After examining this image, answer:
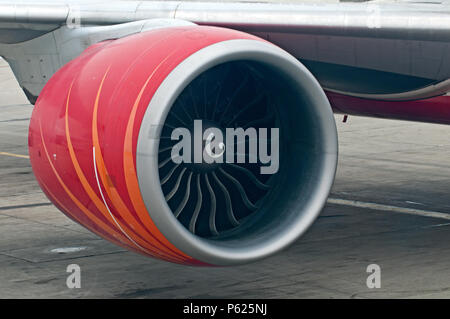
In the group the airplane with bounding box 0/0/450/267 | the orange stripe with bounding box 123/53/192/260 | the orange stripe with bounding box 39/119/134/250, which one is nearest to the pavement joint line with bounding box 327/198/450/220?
the airplane with bounding box 0/0/450/267

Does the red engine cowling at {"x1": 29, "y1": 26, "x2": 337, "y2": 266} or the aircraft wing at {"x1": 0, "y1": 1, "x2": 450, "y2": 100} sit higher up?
the aircraft wing at {"x1": 0, "y1": 1, "x2": 450, "y2": 100}

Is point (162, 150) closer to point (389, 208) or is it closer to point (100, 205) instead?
point (100, 205)

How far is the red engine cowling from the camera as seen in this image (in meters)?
6.36

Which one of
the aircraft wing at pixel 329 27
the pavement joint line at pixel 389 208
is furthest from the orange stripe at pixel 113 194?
the pavement joint line at pixel 389 208

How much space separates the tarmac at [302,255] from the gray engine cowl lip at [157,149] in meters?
→ 1.01

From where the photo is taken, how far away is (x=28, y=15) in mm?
8555

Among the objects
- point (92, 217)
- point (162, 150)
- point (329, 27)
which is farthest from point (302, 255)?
point (92, 217)

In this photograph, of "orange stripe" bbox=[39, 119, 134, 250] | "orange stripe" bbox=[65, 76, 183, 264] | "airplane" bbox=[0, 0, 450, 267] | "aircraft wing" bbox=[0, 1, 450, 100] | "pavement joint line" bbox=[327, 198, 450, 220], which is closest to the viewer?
"airplane" bbox=[0, 0, 450, 267]

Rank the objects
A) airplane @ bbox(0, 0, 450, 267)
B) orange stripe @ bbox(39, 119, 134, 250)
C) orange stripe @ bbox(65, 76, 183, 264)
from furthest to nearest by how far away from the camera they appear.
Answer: orange stripe @ bbox(39, 119, 134, 250)
orange stripe @ bbox(65, 76, 183, 264)
airplane @ bbox(0, 0, 450, 267)

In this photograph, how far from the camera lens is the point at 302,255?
894 centimetres

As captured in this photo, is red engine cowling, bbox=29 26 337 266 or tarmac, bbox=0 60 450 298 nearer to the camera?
red engine cowling, bbox=29 26 337 266

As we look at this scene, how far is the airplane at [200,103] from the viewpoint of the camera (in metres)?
6.45

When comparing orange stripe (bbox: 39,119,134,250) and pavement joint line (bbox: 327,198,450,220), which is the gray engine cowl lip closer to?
orange stripe (bbox: 39,119,134,250)

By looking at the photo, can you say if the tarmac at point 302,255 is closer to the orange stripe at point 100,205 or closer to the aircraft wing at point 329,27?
the orange stripe at point 100,205
